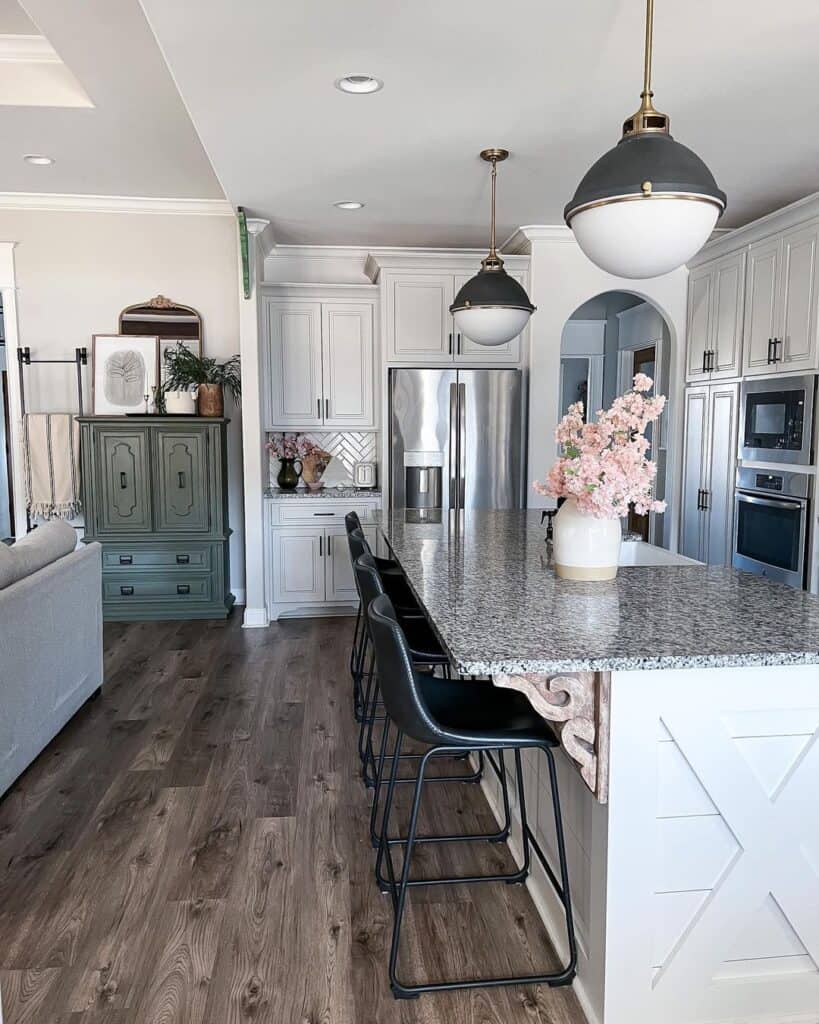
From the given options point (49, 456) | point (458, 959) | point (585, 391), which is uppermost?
point (585, 391)

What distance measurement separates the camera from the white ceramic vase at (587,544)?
2.35 metres

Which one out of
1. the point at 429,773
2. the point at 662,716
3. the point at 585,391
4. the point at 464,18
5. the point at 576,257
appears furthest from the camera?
the point at 585,391

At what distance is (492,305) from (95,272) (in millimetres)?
3349

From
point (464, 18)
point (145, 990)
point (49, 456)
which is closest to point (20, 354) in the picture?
point (49, 456)

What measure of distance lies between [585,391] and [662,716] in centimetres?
659

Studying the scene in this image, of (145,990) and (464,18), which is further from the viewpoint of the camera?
→ (464,18)

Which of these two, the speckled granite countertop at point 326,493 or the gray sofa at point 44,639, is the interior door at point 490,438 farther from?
the gray sofa at point 44,639

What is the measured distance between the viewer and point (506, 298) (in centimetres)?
352

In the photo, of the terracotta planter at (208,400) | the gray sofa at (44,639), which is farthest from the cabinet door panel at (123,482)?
the gray sofa at (44,639)

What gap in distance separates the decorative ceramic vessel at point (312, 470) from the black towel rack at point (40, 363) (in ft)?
5.20

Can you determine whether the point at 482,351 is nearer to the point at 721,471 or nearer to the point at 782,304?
the point at 721,471

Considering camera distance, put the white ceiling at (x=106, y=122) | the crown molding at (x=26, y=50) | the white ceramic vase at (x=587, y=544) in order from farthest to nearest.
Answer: the crown molding at (x=26, y=50) < the white ceiling at (x=106, y=122) < the white ceramic vase at (x=587, y=544)

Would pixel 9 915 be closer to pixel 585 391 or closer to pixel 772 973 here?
pixel 772 973

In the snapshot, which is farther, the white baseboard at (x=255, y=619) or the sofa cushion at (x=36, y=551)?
the white baseboard at (x=255, y=619)
